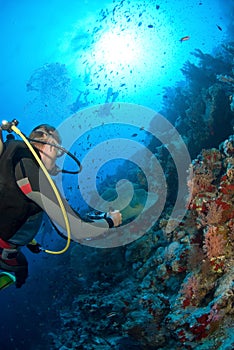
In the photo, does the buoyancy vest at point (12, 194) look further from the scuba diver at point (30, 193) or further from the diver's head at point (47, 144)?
the diver's head at point (47, 144)

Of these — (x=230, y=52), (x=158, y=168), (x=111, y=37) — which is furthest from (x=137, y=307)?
(x=111, y=37)

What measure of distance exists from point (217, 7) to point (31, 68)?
128ft

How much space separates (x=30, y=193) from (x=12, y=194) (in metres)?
0.29

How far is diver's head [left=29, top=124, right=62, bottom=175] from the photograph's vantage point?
293 cm

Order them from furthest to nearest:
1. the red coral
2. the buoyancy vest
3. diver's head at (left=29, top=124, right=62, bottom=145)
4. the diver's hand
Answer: the red coral → diver's head at (left=29, top=124, right=62, bottom=145) → the diver's hand → the buoyancy vest

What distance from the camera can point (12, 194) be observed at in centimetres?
280

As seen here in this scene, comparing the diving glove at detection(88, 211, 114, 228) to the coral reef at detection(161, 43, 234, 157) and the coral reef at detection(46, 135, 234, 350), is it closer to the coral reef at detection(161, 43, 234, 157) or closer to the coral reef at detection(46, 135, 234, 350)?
the coral reef at detection(46, 135, 234, 350)

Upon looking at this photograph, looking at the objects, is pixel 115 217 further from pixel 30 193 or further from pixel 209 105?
pixel 209 105

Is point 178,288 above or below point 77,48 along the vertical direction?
below

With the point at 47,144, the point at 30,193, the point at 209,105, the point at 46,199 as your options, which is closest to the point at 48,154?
the point at 47,144

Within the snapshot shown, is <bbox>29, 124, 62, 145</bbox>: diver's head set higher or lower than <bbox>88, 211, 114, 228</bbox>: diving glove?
higher

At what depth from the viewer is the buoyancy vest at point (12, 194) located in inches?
107

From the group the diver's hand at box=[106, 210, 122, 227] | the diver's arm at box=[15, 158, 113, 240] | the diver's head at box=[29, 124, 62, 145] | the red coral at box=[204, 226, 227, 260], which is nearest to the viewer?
the diver's arm at box=[15, 158, 113, 240]

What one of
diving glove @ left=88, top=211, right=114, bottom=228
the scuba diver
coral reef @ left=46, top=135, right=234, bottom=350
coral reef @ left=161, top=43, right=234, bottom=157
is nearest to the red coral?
coral reef @ left=46, top=135, right=234, bottom=350
